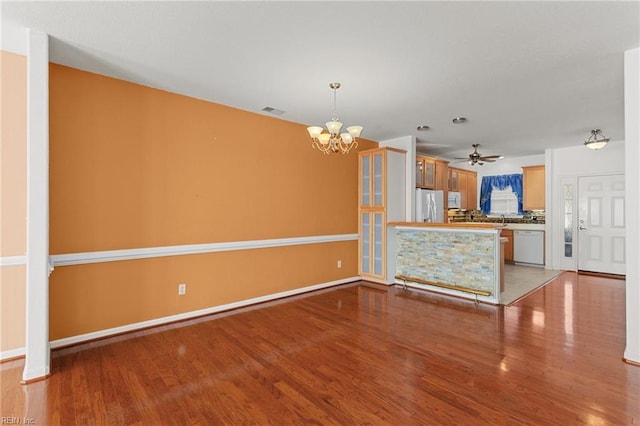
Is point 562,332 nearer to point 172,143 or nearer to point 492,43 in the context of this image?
point 492,43

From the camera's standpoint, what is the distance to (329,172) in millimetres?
5594

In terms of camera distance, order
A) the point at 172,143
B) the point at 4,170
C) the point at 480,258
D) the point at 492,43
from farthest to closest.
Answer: the point at 480,258, the point at 172,143, the point at 4,170, the point at 492,43

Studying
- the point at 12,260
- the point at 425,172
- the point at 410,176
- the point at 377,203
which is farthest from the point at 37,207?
the point at 425,172

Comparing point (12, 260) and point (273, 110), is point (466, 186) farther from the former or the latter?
point (12, 260)

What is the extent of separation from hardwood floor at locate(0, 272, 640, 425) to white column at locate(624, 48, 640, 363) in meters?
0.28

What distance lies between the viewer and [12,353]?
2.90 metres

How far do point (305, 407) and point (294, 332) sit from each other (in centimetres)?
133

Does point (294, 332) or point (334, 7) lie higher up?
point (334, 7)

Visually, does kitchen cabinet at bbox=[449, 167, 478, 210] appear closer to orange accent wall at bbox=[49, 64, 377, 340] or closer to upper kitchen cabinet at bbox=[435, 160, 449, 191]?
upper kitchen cabinet at bbox=[435, 160, 449, 191]

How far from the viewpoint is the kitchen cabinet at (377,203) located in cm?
569

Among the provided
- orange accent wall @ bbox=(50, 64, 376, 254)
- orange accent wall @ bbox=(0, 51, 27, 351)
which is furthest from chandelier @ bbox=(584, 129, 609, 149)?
orange accent wall @ bbox=(0, 51, 27, 351)

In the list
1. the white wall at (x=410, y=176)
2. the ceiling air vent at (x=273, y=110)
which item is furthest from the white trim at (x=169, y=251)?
the ceiling air vent at (x=273, y=110)

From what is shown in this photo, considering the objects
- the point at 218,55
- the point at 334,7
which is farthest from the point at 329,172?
the point at 334,7

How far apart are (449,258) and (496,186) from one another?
490 centimetres
